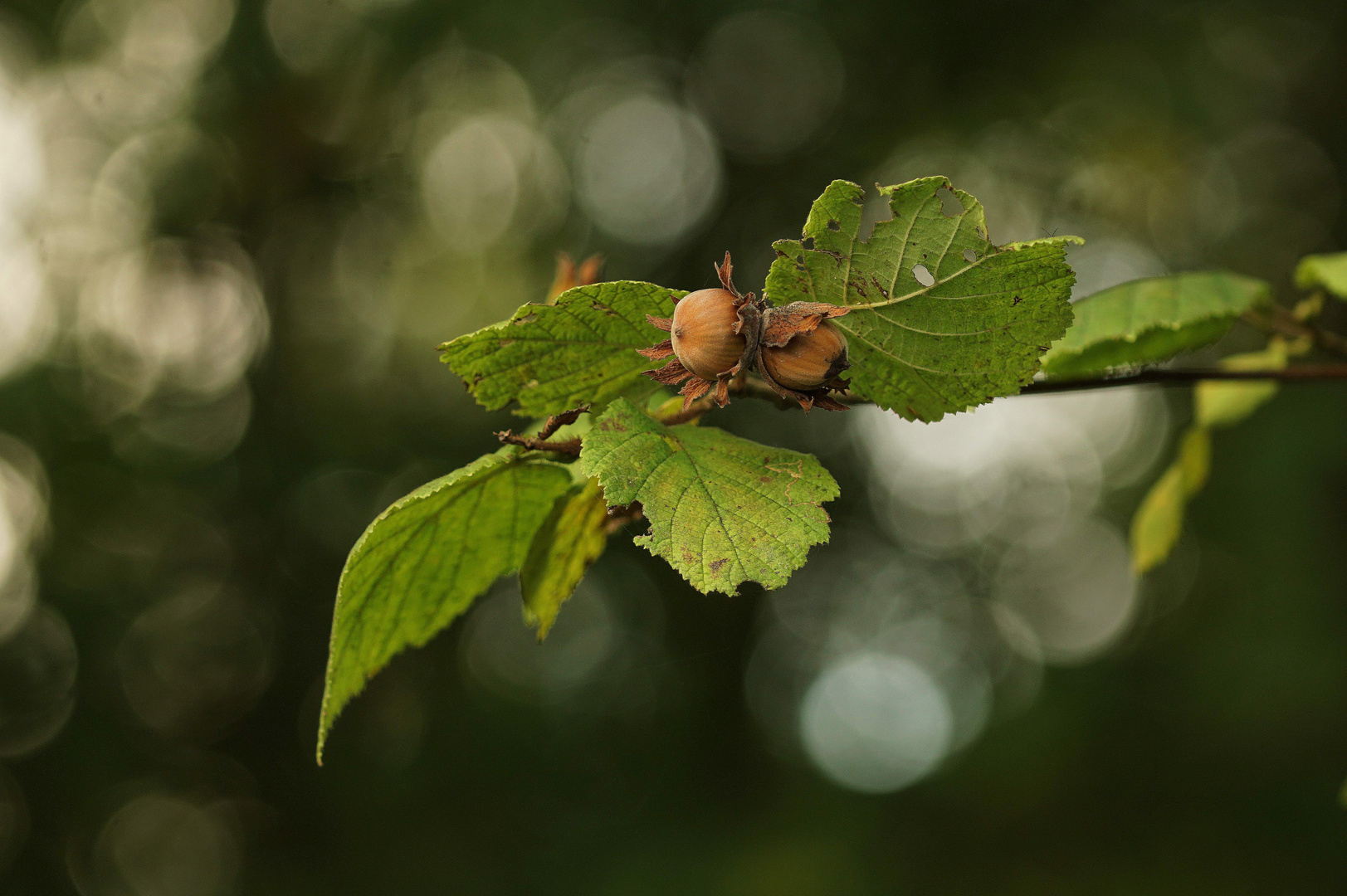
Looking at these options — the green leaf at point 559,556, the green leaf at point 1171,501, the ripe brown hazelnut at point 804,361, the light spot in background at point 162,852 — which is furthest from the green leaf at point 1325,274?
the light spot in background at point 162,852

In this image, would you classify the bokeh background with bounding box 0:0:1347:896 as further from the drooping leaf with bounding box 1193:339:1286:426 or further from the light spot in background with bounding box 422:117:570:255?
the drooping leaf with bounding box 1193:339:1286:426

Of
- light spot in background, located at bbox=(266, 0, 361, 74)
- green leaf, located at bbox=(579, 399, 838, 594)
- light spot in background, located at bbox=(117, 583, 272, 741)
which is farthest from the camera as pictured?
light spot in background, located at bbox=(117, 583, 272, 741)

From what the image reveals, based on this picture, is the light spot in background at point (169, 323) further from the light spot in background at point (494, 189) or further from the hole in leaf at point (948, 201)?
the hole in leaf at point (948, 201)

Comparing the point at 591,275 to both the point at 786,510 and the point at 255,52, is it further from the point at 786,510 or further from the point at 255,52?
the point at 255,52

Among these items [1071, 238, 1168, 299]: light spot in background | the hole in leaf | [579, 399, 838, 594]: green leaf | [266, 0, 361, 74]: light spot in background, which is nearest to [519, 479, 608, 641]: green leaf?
[579, 399, 838, 594]: green leaf

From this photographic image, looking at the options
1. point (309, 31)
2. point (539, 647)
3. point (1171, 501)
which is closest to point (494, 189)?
point (309, 31)

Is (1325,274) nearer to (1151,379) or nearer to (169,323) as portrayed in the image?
(1151,379)
